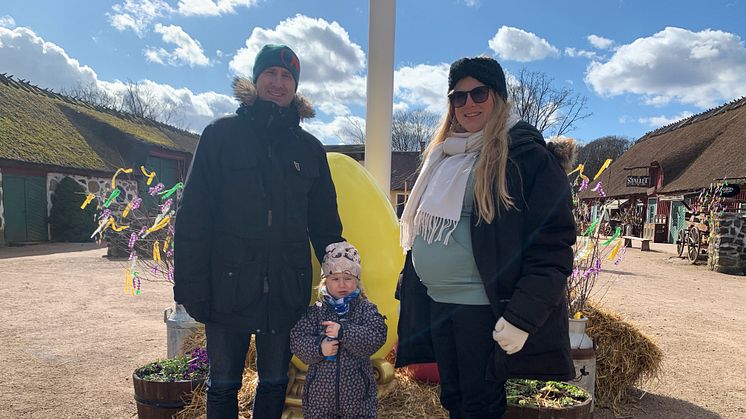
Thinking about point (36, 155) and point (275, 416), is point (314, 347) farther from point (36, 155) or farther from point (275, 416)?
point (36, 155)

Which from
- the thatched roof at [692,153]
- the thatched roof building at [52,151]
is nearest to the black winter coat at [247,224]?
the thatched roof building at [52,151]

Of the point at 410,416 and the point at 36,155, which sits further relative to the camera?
the point at 36,155

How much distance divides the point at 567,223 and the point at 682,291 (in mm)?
7708

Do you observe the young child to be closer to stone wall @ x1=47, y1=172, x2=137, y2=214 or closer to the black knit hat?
the black knit hat

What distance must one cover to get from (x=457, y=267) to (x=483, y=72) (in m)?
0.65

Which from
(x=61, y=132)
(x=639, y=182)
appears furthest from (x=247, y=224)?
(x=639, y=182)

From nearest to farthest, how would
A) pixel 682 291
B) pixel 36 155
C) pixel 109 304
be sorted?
pixel 109 304
pixel 682 291
pixel 36 155

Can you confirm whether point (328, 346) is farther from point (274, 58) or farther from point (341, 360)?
point (274, 58)

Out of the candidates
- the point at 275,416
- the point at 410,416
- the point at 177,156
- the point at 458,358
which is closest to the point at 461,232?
the point at 458,358

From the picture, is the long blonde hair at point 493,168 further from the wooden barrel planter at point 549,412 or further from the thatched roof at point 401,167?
the thatched roof at point 401,167

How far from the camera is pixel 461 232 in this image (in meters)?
1.57

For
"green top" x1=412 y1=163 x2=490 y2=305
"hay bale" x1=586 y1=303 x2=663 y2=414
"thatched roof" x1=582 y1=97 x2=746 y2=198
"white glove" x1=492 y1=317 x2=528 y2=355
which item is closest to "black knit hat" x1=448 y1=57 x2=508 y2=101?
"green top" x1=412 y1=163 x2=490 y2=305

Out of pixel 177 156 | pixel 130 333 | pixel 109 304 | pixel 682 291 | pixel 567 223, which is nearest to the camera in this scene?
pixel 567 223

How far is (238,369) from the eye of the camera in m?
1.85
